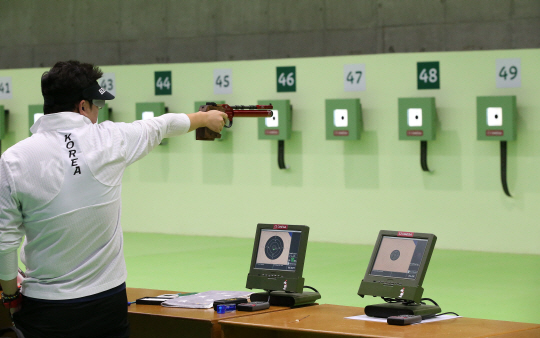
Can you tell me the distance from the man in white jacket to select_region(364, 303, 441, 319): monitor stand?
1.00 meters

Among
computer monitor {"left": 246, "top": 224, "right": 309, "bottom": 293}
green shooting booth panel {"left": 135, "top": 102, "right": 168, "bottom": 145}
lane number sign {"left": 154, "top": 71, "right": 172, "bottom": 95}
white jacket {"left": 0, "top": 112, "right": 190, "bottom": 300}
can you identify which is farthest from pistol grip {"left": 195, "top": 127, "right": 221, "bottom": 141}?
lane number sign {"left": 154, "top": 71, "right": 172, "bottom": 95}

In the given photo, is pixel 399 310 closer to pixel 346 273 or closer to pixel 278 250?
pixel 278 250

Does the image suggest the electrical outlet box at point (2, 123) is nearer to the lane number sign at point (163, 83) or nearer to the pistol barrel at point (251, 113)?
the lane number sign at point (163, 83)

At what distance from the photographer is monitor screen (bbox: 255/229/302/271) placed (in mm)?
3453

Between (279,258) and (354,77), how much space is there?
5140 mm

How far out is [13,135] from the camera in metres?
10.1

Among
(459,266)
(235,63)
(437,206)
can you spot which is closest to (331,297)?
(459,266)

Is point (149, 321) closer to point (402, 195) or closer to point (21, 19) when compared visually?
point (402, 195)

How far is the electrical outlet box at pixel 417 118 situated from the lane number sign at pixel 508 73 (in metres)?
0.67

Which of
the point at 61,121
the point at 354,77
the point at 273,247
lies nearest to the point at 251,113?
the point at 273,247

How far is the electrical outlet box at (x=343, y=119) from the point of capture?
813 centimetres

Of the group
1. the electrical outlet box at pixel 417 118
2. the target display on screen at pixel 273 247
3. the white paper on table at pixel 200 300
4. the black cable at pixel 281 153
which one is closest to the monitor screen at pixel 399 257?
the target display on screen at pixel 273 247

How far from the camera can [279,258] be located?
3486mm

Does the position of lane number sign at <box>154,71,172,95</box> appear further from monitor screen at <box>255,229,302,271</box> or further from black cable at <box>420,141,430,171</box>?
monitor screen at <box>255,229,302,271</box>
